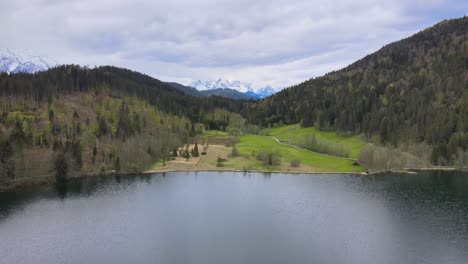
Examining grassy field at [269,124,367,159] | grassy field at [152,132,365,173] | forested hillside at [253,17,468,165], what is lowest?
grassy field at [152,132,365,173]

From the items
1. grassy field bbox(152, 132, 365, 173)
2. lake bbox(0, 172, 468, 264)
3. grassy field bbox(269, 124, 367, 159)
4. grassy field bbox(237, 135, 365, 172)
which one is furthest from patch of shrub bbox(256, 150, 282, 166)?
grassy field bbox(269, 124, 367, 159)

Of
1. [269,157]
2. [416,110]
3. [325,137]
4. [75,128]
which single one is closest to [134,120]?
[75,128]

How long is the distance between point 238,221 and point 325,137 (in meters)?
112

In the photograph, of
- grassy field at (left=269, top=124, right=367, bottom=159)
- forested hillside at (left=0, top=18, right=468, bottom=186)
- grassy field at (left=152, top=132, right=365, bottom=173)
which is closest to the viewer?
forested hillside at (left=0, top=18, right=468, bottom=186)

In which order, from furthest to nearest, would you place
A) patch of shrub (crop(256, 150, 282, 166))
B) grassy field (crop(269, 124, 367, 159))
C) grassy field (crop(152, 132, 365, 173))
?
grassy field (crop(269, 124, 367, 159)) → patch of shrub (crop(256, 150, 282, 166)) → grassy field (crop(152, 132, 365, 173))

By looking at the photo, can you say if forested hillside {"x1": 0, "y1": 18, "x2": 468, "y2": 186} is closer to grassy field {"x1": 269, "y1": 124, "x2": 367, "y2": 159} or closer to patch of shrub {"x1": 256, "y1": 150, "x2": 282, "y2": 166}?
grassy field {"x1": 269, "y1": 124, "x2": 367, "y2": 159}

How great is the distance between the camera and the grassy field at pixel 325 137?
5725 inches

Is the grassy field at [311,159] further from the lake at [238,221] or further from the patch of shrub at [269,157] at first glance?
the lake at [238,221]

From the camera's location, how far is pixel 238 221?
217 feet

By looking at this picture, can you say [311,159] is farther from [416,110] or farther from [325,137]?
[416,110]

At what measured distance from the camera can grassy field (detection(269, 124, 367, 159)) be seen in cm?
14541

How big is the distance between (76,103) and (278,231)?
448 ft

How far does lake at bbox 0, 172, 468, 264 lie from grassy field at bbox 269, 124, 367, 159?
44639 mm

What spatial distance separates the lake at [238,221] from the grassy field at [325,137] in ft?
146
